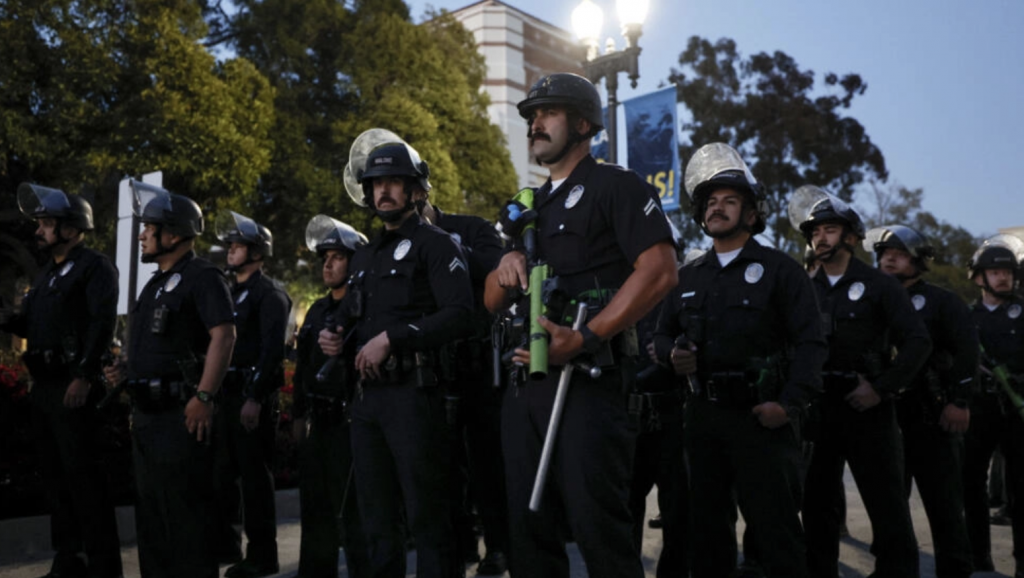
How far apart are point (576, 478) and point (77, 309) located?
13.9 ft

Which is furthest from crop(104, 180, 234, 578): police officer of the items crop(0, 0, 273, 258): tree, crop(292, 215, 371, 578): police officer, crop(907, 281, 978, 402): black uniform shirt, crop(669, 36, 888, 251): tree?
crop(669, 36, 888, 251): tree

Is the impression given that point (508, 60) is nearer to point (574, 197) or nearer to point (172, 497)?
point (172, 497)

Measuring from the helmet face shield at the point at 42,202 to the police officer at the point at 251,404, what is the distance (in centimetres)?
126

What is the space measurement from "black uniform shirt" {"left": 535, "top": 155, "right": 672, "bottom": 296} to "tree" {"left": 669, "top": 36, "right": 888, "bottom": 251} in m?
31.9

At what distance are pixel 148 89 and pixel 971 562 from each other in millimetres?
19426

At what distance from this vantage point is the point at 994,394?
8.20m

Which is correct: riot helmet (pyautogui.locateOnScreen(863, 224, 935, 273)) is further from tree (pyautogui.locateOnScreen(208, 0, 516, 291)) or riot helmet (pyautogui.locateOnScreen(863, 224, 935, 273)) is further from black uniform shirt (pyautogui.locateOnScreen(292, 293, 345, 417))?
tree (pyautogui.locateOnScreen(208, 0, 516, 291))

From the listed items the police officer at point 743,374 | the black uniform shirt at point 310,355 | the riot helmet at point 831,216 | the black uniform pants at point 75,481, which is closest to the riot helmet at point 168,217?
the black uniform shirt at point 310,355

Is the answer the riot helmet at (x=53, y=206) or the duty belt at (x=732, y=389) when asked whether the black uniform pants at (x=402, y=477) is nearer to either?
the duty belt at (x=732, y=389)

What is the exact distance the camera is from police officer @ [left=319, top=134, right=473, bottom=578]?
4.90m

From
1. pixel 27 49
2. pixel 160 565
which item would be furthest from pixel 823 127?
pixel 160 565

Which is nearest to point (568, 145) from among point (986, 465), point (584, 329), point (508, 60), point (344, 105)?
point (584, 329)

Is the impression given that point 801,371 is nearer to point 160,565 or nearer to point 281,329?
point 160,565

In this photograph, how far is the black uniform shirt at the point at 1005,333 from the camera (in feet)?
27.7
